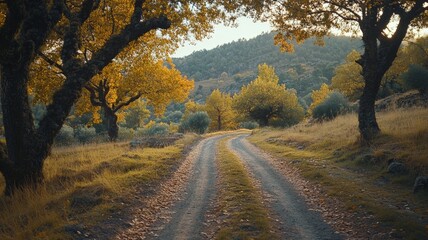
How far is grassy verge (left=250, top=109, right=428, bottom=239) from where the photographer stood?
8.10 m

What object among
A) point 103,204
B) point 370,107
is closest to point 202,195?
point 103,204

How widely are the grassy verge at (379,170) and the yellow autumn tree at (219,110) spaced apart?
53.6m

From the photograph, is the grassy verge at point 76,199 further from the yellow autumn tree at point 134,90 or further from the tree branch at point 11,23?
the yellow autumn tree at point 134,90

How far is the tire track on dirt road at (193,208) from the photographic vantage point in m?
7.77

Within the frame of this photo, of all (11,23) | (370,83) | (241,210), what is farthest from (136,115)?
(241,210)

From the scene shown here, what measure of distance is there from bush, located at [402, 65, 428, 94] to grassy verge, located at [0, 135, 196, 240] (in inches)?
1262

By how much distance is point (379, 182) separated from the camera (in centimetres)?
1134

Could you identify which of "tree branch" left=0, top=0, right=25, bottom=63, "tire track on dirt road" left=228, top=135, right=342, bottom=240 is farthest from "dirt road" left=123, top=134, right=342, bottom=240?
"tree branch" left=0, top=0, right=25, bottom=63

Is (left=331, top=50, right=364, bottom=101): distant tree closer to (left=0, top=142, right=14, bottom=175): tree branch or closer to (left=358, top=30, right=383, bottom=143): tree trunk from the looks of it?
(left=358, top=30, right=383, bottom=143): tree trunk

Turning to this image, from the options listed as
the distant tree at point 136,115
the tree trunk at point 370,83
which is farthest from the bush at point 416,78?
the distant tree at point 136,115

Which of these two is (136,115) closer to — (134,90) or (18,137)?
(134,90)

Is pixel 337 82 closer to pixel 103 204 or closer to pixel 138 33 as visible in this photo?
pixel 138 33

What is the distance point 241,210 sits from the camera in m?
9.08

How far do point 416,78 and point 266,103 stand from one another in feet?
91.2
